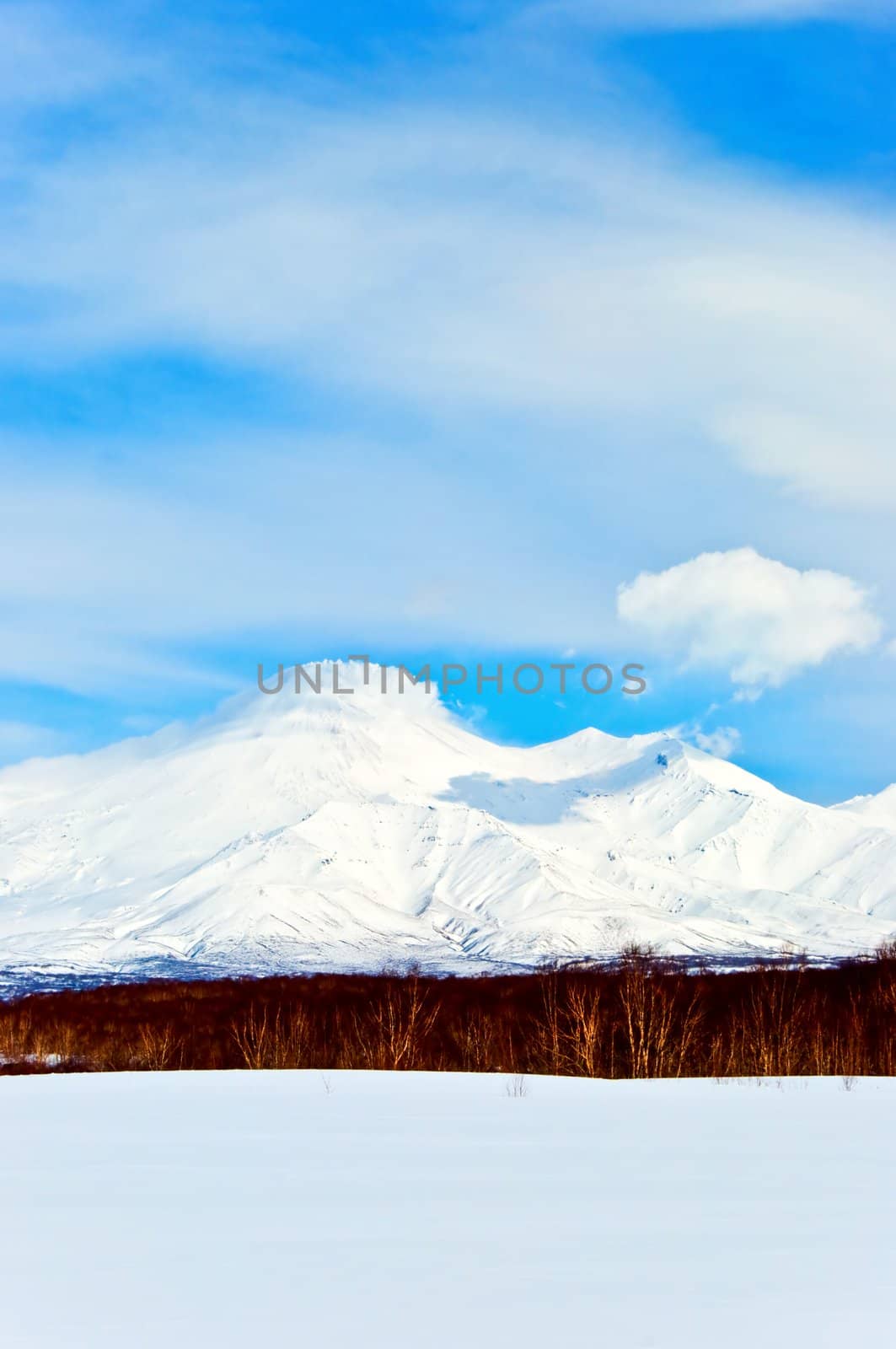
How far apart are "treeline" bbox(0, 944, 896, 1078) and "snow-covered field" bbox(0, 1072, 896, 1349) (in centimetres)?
2094

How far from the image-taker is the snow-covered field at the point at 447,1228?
1180 centimetres

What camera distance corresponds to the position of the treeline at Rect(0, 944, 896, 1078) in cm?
5038

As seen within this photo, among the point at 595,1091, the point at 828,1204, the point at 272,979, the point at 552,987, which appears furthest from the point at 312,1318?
the point at 272,979

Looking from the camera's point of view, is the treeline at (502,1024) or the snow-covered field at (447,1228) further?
the treeline at (502,1024)

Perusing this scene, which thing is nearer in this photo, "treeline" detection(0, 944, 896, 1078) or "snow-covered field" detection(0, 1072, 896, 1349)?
"snow-covered field" detection(0, 1072, 896, 1349)

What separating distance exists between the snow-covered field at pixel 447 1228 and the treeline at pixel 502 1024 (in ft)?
68.7

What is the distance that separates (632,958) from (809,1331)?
41.9 metres

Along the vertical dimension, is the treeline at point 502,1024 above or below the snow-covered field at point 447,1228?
above

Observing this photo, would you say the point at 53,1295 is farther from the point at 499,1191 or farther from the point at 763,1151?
the point at 763,1151

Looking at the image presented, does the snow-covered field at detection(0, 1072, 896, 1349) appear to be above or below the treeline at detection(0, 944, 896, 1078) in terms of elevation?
below

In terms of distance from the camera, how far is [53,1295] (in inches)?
497

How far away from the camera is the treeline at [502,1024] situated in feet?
165

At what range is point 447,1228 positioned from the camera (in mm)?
15883

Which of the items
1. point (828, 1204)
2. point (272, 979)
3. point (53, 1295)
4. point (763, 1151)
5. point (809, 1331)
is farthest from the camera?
point (272, 979)
